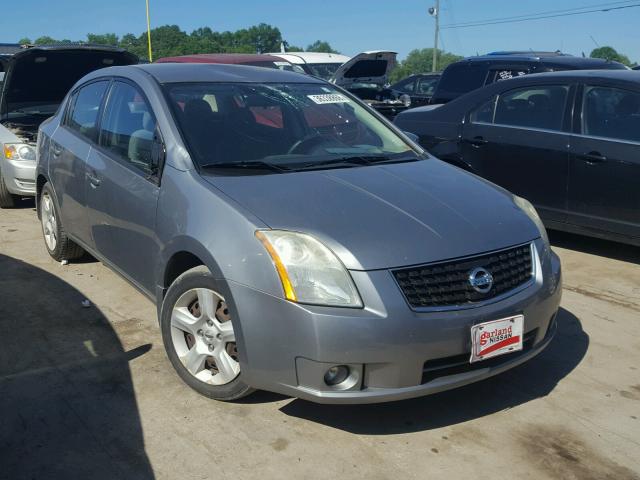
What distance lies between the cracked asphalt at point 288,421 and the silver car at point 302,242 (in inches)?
10.7

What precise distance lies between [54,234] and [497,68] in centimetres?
666

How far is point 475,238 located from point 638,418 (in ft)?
3.96

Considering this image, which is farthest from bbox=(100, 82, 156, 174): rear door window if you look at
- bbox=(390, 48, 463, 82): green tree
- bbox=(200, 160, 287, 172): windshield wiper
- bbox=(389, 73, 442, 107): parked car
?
bbox=(390, 48, 463, 82): green tree

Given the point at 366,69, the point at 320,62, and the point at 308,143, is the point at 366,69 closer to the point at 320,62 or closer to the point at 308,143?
the point at 320,62

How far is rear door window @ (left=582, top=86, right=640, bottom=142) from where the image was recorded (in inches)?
223

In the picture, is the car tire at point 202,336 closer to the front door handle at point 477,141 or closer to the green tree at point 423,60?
the front door handle at point 477,141

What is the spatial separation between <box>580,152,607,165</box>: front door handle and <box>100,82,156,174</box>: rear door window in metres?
3.59

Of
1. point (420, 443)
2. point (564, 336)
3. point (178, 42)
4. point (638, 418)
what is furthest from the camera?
point (178, 42)

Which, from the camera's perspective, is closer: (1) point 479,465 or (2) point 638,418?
(1) point 479,465

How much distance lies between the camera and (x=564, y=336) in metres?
4.39

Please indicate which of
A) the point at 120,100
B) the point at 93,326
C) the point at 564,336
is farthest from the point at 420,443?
the point at 120,100

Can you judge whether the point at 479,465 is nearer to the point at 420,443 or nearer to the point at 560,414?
the point at 420,443

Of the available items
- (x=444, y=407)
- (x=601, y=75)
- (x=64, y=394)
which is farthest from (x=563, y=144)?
(x=64, y=394)

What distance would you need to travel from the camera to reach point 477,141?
665 cm
